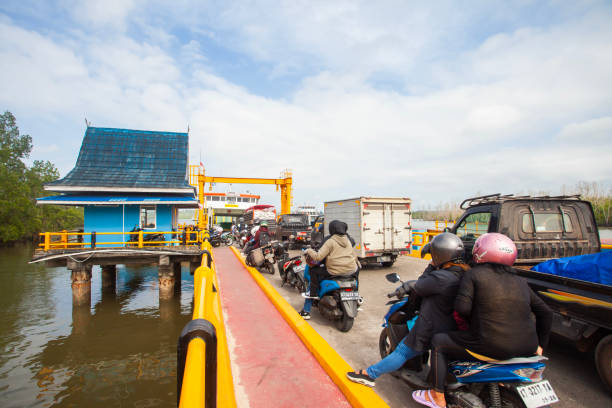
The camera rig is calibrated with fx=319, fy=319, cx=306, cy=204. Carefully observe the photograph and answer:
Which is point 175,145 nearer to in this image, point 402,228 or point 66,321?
A: point 66,321

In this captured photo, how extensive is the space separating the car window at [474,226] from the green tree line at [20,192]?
142 ft

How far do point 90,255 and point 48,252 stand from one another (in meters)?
1.35

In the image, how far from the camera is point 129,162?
1753 centimetres

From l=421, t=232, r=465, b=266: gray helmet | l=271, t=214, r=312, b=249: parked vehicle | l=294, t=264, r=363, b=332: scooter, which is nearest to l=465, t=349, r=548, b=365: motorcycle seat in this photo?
l=421, t=232, r=465, b=266: gray helmet

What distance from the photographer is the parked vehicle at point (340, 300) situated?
16.1 feet

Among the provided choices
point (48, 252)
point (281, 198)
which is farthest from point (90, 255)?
point (281, 198)

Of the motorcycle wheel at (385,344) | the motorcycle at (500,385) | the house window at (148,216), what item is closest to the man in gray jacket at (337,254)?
the motorcycle wheel at (385,344)

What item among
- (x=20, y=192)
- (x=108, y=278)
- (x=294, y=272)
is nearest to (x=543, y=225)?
(x=294, y=272)

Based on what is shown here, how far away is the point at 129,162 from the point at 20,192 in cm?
2825

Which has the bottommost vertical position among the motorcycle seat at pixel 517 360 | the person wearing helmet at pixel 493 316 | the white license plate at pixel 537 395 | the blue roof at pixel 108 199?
the white license plate at pixel 537 395

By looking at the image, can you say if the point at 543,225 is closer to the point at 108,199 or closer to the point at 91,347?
the point at 91,347

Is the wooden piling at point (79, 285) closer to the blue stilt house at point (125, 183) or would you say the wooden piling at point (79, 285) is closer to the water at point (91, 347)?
the water at point (91, 347)

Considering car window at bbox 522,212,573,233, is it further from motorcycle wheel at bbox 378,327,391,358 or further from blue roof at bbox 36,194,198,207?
blue roof at bbox 36,194,198,207

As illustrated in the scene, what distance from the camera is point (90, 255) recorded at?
36.6 ft
